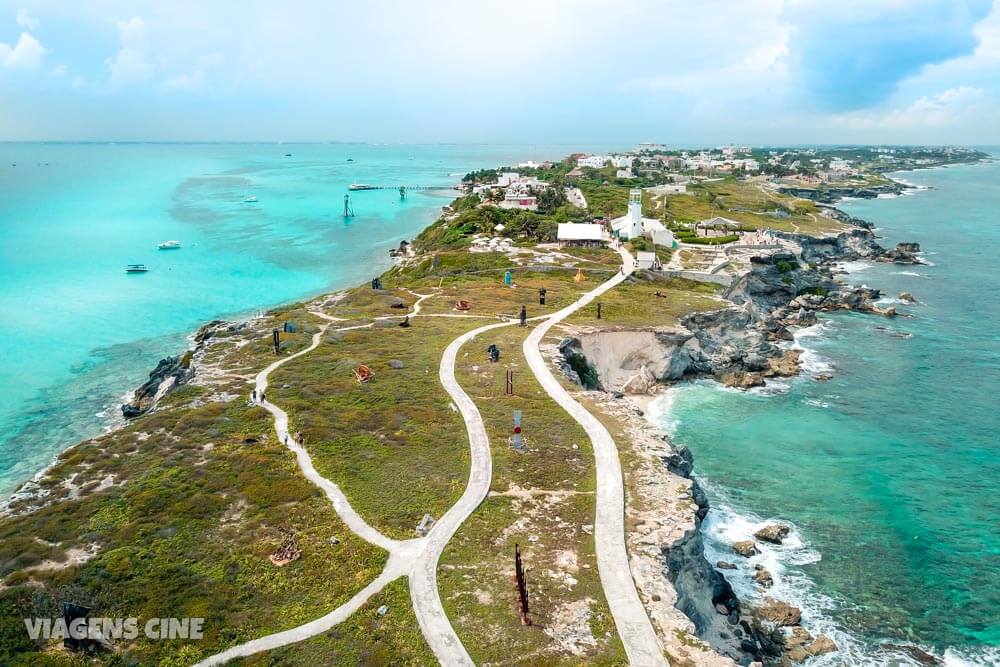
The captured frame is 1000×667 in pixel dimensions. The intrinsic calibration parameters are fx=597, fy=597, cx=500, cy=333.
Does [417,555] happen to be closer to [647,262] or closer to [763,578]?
[763,578]

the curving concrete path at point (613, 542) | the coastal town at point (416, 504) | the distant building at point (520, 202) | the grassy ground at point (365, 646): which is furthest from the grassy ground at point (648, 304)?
the distant building at point (520, 202)

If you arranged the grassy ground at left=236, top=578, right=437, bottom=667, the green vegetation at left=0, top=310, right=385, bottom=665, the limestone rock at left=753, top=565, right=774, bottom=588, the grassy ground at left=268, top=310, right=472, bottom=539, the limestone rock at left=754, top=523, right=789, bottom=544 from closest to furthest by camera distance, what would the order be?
the grassy ground at left=236, top=578, right=437, bottom=667
the green vegetation at left=0, top=310, right=385, bottom=665
the grassy ground at left=268, top=310, right=472, bottom=539
the limestone rock at left=753, top=565, right=774, bottom=588
the limestone rock at left=754, top=523, right=789, bottom=544

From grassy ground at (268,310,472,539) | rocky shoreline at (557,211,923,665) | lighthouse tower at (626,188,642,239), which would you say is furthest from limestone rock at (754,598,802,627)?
lighthouse tower at (626,188,642,239)

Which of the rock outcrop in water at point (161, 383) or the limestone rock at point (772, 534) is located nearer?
the limestone rock at point (772, 534)

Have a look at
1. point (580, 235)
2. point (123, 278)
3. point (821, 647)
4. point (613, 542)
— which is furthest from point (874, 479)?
point (123, 278)

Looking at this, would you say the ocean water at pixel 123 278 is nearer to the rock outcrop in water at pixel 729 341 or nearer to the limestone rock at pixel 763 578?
the rock outcrop in water at pixel 729 341

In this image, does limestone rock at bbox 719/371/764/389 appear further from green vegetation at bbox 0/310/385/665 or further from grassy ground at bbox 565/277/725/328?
green vegetation at bbox 0/310/385/665
